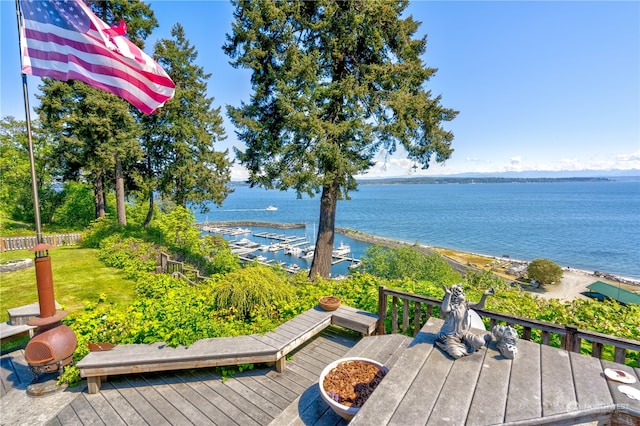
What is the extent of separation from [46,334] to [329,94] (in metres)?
7.97

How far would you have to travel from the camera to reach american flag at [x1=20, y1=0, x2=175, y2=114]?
3848 millimetres

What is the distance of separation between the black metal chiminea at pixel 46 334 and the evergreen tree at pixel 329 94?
→ 18.8 ft

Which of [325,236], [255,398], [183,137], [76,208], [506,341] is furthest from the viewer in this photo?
[76,208]

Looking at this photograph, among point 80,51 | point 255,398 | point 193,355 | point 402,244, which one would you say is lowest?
point 402,244

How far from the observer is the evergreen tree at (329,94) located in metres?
8.37

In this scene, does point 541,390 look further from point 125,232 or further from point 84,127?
point 84,127

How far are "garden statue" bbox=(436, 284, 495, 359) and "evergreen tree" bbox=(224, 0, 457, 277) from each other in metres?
6.18

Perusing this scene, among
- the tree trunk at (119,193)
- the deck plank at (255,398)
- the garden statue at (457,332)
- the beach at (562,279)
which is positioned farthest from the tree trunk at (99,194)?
the beach at (562,279)

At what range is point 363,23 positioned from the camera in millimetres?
8594

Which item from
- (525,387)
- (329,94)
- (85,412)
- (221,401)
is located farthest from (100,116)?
(525,387)

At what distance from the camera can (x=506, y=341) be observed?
2.45 m

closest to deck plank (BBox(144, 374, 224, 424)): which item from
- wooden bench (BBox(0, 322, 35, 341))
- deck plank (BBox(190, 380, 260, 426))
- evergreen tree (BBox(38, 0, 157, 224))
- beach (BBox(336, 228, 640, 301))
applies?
deck plank (BBox(190, 380, 260, 426))

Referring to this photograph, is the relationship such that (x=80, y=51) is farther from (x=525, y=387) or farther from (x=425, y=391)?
(x=525, y=387)

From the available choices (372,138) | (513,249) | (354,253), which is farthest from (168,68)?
(513,249)
